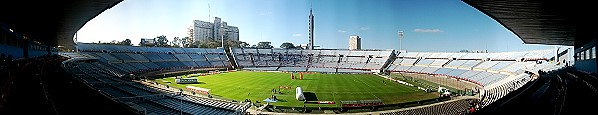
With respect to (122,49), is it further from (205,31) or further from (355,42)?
(355,42)

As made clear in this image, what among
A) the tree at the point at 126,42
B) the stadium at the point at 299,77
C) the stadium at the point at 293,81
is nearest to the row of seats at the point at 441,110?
the stadium at the point at 293,81

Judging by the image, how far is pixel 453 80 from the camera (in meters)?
45.0

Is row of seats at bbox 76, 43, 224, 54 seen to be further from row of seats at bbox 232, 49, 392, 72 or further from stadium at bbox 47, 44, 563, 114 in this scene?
row of seats at bbox 232, 49, 392, 72

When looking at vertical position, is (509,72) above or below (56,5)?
below

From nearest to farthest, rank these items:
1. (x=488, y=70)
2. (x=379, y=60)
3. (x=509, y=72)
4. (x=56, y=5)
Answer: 1. (x=56, y=5)
2. (x=509, y=72)
3. (x=488, y=70)
4. (x=379, y=60)

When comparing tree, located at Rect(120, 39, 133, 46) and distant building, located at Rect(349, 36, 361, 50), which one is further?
distant building, located at Rect(349, 36, 361, 50)

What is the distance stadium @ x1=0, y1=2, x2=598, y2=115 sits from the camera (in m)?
10.9

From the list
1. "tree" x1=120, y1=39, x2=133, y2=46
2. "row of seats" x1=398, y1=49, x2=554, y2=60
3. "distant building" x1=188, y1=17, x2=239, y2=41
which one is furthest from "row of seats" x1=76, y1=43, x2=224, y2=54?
"distant building" x1=188, y1=17, x2=239, y2=41

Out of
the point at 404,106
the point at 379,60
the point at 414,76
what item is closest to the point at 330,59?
the point at 379,60

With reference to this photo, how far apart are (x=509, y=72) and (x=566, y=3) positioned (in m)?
41.0

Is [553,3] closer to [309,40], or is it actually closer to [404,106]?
[404,106]

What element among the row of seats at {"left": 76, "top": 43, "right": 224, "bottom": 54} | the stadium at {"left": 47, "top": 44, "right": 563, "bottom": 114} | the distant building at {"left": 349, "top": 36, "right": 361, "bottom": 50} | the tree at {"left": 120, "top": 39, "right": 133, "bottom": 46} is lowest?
the stadium at {"left": 47, "top": 44, "right": 563, "bottom": 114}

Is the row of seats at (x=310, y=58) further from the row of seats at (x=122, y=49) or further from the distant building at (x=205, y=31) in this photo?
the distant building at (x=205, y=31)

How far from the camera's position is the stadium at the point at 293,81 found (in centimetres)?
1088
